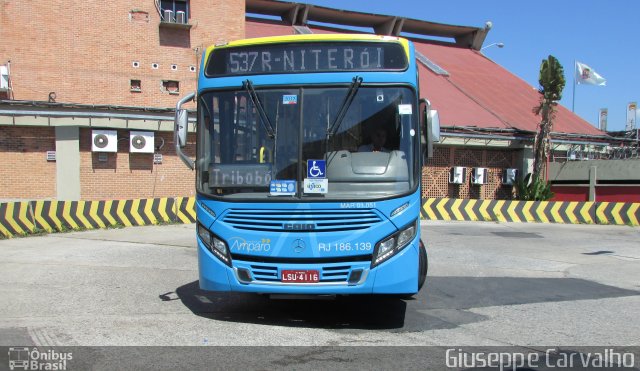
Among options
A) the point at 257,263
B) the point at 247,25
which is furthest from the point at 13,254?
the point at 247,25

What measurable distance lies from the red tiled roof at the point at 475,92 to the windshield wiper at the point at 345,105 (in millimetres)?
21237

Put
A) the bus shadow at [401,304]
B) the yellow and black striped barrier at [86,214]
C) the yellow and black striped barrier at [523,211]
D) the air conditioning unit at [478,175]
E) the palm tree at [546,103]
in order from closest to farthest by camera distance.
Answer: the bus shadow at [401,304]
the yellow and black striped barrier at [86,214]
the yellow and black striped barrier at [523,211]
the palm tree at [546,103]
the air conditioning unit at [478,175]

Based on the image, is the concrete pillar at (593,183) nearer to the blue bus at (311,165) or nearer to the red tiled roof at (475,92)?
the red tiled roof at (475,92)

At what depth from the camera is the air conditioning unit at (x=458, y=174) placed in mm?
27216

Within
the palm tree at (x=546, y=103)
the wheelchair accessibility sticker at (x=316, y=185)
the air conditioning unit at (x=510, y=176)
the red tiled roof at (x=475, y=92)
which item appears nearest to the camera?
the wheelchair accessibility sticker at (x=316, y=185)

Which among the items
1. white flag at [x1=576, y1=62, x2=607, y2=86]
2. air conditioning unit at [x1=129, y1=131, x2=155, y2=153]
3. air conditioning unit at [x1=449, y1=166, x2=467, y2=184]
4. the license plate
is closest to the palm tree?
air conditioning unit at [x1=449, y1=166, x2=467, y2=184]

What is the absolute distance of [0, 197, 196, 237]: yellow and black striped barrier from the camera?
1573 cm

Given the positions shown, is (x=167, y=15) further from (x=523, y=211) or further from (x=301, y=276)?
(x=301, y=276)

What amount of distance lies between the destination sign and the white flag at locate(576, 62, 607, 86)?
3409cm

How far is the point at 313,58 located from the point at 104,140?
660 inches

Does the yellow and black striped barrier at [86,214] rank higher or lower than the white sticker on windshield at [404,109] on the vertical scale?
lower

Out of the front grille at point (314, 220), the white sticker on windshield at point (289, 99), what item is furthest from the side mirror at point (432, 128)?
the white sticker on windshield at point (289, 99)

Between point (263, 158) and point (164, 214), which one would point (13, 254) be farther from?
point (263, 158)

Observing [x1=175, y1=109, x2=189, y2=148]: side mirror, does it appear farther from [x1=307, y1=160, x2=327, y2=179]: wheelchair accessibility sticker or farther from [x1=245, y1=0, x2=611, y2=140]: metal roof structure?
[x1=245, y1=0, x2=611, y2=140]: metal roof structure
